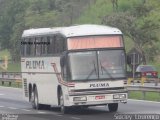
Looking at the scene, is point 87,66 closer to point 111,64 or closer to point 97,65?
point 97,65

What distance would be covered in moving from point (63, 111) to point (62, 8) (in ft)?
292

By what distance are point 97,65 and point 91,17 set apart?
7499cm

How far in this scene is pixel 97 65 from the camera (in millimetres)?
22906

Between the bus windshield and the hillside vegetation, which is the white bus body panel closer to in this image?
the bus windshield

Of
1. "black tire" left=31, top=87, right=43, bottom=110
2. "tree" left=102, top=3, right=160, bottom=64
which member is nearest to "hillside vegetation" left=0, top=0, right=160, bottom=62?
"tree" left=102, top=3, right=160, bottom=64

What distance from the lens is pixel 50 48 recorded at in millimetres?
24969

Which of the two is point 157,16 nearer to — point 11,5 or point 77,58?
point 77,58

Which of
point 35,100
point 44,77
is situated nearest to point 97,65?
point 44,77

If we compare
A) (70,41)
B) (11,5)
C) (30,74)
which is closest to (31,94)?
(30,74)

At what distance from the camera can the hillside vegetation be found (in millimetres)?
74812

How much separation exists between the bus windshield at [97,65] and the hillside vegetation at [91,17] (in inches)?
1983

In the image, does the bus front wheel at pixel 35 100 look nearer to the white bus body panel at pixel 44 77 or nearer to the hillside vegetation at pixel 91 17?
the white bus body panel at pixel 44 77

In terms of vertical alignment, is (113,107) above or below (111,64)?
below

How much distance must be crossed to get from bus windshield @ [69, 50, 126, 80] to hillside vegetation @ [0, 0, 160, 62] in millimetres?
50363
